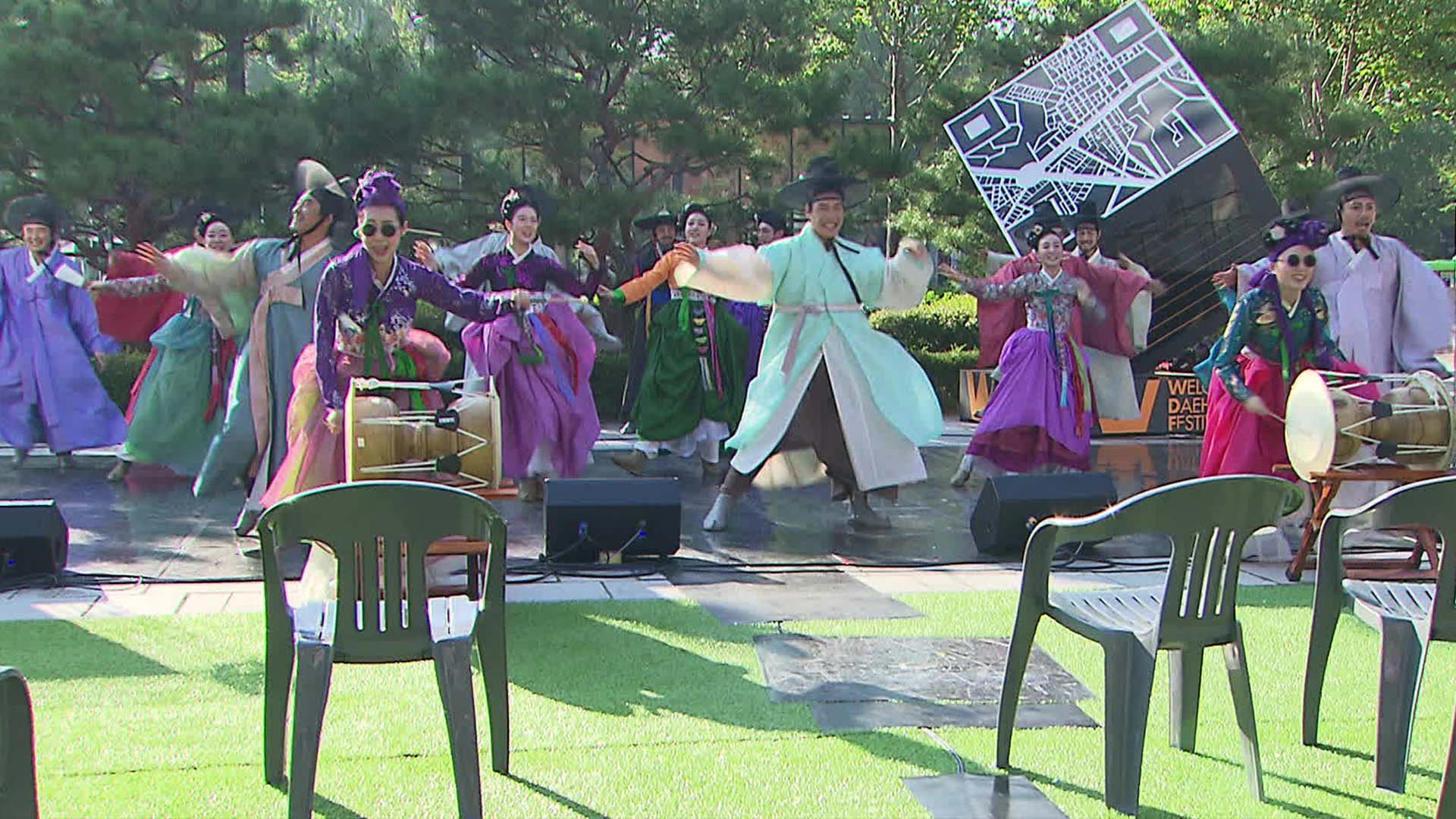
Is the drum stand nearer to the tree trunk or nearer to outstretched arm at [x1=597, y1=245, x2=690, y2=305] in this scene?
outstretched arm at [x1=597, y1=245, x2=690, y2=305]

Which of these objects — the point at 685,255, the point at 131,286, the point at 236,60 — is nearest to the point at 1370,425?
the point at 685,255

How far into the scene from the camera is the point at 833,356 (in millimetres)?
6367

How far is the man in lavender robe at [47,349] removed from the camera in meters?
8.03

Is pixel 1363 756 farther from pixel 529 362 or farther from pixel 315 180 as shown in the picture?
pixel 529 362

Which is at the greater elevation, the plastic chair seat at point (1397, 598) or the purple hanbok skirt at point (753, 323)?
the purple hanbok skirt at point (753, 323)

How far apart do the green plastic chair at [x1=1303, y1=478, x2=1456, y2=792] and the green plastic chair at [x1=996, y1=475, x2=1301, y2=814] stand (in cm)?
19

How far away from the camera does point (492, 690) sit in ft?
10.5

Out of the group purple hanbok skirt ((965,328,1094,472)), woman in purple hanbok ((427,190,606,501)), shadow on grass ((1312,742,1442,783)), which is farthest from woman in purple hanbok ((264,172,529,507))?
purple hanbok skirt ((965,328,1094,472))

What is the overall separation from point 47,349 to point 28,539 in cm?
332

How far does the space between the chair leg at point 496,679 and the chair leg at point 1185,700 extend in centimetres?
168

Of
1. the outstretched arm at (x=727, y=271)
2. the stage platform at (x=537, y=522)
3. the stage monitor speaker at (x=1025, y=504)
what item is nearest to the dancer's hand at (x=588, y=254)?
the outstretched arm at (x=727, y=271)

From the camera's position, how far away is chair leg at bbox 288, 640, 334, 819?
108 inches

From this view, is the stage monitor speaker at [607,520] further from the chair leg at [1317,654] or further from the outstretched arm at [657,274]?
the chair leg at [1317,654]

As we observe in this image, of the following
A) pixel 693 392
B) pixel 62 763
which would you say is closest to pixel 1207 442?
pixel 693 392
